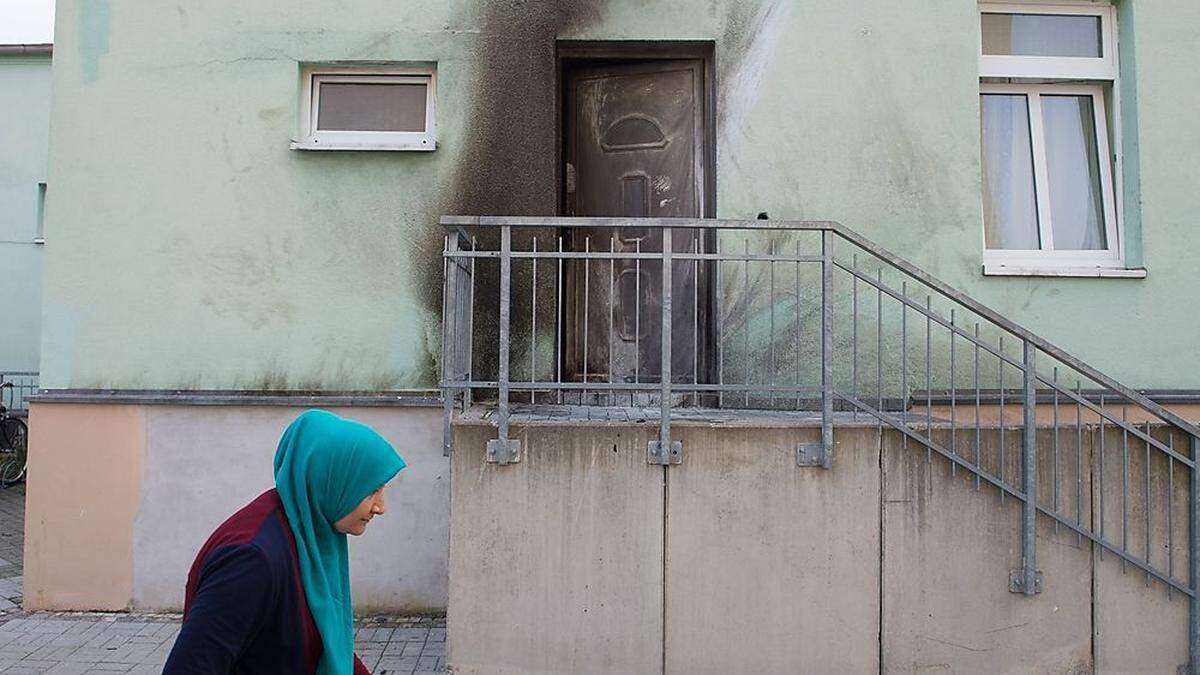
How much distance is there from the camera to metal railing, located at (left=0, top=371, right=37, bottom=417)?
12516mm

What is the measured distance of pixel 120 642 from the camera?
17.8ft

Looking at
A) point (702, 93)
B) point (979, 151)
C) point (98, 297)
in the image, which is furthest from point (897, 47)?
point (98, 297)

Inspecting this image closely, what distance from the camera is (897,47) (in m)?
6.01

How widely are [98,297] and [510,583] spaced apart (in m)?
3.54

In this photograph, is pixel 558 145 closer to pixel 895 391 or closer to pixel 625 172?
pixel 625 172

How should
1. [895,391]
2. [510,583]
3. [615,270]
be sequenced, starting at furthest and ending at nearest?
[615,270]
[895,391]
[510,583]

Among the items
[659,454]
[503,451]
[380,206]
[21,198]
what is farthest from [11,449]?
[659,454]

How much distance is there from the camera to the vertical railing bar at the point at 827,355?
4.63 metres

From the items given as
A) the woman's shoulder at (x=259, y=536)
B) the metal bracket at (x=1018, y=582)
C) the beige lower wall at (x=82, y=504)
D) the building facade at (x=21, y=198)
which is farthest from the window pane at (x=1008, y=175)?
the building facade at (x=21, y=198)

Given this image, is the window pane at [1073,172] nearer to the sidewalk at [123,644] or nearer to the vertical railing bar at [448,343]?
the vertical railing bar at [448,343]

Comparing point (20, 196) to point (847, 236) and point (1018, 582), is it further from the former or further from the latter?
point (1018, 582)

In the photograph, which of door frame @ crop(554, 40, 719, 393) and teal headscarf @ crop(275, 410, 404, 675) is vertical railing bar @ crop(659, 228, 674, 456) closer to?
door frame @ crop(554, 40, 719, 393)

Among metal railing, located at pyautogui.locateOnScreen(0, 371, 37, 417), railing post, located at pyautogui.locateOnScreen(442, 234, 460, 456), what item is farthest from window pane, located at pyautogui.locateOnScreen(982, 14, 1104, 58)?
metal railing, located at pyautogui.locateOnScreen(0, 371, 37, 417)

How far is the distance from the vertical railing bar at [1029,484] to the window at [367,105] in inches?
156
